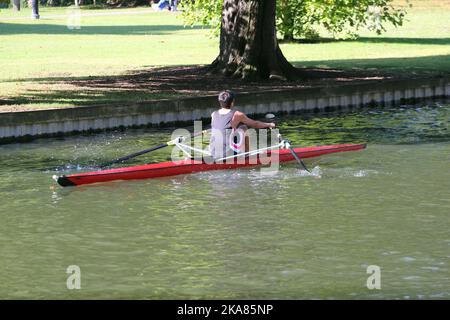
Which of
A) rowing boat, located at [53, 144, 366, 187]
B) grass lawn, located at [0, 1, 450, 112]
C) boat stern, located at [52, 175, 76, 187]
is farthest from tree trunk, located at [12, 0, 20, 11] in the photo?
boat stern, located at [52, 175, 76, 187]

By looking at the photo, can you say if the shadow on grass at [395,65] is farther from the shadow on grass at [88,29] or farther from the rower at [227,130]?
the shadow on grass at [88,29]

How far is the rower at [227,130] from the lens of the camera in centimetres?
1844

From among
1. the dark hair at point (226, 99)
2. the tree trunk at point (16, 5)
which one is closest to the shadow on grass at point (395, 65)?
the dark hair at point (226, 99)

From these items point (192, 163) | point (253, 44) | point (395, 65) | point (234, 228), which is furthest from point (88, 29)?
point (234, 228)

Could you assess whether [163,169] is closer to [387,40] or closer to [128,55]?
[128,55]

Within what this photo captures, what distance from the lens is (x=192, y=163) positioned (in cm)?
1816

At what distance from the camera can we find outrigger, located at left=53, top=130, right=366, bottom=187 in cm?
1725

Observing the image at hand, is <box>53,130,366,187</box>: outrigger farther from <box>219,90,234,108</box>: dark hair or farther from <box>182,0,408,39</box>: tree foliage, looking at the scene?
<box>182,0,408,39</box>: tree foliage

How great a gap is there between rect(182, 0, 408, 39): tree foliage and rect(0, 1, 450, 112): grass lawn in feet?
2.79

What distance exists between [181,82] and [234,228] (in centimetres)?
1381

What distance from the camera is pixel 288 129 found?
2338 cm

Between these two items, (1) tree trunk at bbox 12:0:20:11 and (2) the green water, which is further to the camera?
(1) tree trunk at bbox 12:0:20:11

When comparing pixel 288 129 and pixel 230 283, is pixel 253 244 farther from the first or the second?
pixel 288 129
